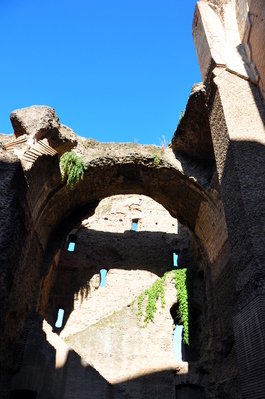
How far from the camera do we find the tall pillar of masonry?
3.46 metres

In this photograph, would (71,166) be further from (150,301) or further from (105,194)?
(150,301)

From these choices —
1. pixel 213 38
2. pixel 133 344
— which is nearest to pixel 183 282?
pixel 133 344

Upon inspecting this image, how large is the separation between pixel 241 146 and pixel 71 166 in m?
4.66

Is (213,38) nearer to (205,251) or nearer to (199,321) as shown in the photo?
(205,251)

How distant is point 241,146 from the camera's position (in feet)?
16.0

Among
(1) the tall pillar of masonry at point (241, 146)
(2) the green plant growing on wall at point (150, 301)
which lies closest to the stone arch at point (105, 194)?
(1) the tall pillar of masonry at point (241, 146)

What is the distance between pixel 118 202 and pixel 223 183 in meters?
12.1

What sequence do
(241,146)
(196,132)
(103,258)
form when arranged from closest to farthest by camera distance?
1. (241,146)
2. (196,132)
3. (103,258)

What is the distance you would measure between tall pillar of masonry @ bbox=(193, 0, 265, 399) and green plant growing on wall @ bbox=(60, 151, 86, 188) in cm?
357

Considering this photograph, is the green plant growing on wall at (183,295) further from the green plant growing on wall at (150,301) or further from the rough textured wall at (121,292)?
the green plant growing on wall at (150,301)

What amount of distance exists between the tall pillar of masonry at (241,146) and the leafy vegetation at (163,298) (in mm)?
6927

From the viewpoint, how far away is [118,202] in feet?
55.4

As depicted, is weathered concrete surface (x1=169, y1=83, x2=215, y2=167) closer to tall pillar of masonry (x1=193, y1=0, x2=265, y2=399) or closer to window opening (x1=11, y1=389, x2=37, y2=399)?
tall pillar of masonry (x1=193, y1=0, x2=265, y2=399)

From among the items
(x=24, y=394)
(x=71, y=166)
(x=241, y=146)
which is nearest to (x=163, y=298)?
(x=24, y=394)
